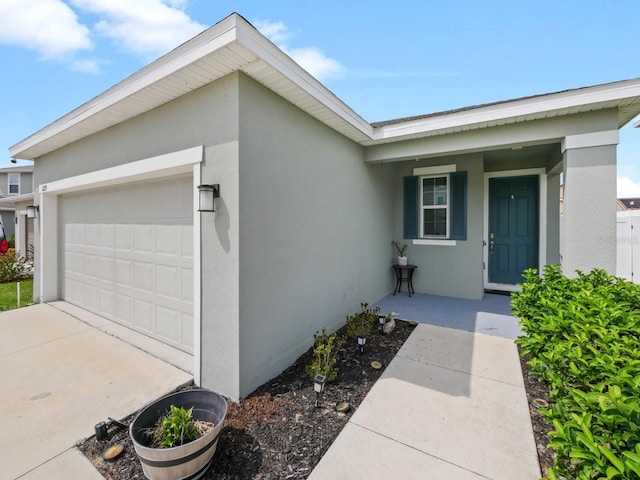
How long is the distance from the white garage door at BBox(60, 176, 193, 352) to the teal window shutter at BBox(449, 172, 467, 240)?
4.99 m

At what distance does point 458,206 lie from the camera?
230 inches

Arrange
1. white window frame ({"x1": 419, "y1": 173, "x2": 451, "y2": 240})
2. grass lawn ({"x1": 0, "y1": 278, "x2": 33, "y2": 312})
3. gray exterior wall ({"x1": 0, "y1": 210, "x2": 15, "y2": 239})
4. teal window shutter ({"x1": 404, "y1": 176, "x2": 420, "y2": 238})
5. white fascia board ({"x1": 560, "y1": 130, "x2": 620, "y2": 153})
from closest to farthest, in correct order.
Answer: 1. white fascia board ({"x1": 560, "y1": 130, "x2": 620, "y2": 153})
2. grass lawn ({"x1": 0, "y1": 278, "x2": 33, "y2": 312})
3. white window frame ({"x1": 419, "y1": 173, "x2": 451, "y2": 240})
4. teal window shutter ({"x1": 404, "y1": 176, "x2": 420, "y2": 238})
5. gray exterior wall ({"x1": 0, "y1": 210, "x2": 15, "y2": 239})

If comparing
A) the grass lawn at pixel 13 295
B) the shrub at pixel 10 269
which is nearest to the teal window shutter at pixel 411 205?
the grass lawn at pixel 13 295

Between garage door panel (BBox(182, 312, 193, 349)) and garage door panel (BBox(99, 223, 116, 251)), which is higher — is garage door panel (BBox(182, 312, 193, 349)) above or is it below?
below

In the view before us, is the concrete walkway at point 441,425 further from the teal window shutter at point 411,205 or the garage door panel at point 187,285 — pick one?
the teal window shutter at point 411,205

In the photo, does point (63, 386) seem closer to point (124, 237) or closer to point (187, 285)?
point (187, 285)

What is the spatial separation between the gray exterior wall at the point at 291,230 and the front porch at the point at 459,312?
3.10 ft

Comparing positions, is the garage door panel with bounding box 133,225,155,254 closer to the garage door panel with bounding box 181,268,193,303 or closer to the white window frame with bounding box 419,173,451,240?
the garage door panel with bounding box 181,268,193,303

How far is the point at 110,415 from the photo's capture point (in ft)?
8.46

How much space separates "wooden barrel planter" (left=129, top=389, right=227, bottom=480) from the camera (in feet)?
5.88

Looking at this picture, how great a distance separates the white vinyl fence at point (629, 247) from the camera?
249 inches

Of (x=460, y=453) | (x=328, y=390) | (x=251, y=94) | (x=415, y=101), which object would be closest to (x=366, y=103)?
(x=415, y=101)

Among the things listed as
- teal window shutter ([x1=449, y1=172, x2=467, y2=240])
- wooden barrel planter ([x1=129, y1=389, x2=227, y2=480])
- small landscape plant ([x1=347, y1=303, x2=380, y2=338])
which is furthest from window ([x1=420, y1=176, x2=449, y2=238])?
wooden barrel planter ([x1=129, y1=389, x2=227, y2=480])

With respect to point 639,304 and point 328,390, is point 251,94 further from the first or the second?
point 639,304
